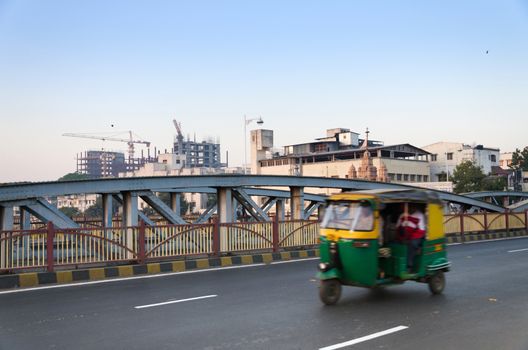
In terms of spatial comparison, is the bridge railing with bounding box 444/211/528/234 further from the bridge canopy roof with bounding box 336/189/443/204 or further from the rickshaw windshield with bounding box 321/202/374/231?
the rickshaw windshield with bounding box 321/202/374/231

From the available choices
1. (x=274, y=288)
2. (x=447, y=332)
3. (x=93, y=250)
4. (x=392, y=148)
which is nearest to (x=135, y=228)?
(x=93, y=250)

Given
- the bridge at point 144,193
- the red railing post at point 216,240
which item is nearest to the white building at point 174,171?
the bridge at point 144,193

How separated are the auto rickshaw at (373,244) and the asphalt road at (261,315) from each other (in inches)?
15.7

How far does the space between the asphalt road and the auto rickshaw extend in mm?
399

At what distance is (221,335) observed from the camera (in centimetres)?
688

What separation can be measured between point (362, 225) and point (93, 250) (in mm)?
7311

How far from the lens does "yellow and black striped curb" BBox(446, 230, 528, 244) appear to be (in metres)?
25.7

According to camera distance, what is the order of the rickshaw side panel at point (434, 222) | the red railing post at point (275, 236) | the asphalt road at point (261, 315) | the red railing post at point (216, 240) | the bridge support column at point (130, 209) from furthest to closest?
the red railing post at point (275, 236) → the bridge support column at point (130, 209) → the red railing post at point (216, 240) → the rickshaw side panel at point (434, 222) → the asphalt road at point (261, 315)

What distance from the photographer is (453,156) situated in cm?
8919

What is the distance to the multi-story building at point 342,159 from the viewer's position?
3078 inches

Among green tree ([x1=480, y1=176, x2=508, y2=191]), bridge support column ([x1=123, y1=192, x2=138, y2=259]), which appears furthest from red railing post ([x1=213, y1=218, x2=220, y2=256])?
green tree ([x1=480, y1=176, x2=508, y2=191])

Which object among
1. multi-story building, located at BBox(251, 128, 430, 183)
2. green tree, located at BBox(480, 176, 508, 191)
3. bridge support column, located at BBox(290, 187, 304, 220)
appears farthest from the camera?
multi-story building, located at BBox(251, 128, 430, 183)

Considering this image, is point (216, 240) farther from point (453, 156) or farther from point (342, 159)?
point (453, 156)

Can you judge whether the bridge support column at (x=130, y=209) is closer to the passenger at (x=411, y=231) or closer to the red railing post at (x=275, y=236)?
the red railing post at (x=275, y=236)
